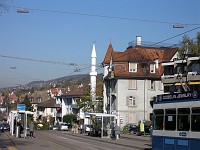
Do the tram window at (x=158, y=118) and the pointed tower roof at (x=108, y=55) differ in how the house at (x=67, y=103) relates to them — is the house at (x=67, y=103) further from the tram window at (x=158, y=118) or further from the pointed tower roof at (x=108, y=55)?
the tram window at (x=158, y=118)

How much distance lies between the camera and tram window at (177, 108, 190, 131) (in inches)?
749

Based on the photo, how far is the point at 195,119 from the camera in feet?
60.2

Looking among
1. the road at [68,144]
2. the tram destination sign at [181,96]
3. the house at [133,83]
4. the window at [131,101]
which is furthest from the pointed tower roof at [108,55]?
the tram destination sign at [181,96]

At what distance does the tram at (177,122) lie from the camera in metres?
18.5

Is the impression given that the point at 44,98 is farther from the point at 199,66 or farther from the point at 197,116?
the point at 197,116

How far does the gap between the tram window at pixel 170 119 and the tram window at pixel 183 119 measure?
1.76 feet

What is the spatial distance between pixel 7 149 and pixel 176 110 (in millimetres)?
11376

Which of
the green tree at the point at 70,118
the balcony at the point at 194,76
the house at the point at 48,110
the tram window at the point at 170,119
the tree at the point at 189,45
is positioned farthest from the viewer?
the house at the point at 48,110

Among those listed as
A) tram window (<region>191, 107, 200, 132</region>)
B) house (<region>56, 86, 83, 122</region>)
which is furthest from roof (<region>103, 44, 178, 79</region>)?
tram window (<region>191, 107, 200, 132</region>)

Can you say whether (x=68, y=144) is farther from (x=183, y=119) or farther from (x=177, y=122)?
(x=183, y=119)

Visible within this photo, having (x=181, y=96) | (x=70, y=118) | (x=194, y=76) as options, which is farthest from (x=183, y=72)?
(x=70, y=118)

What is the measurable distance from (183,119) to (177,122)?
62 centimetres

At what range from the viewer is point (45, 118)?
413ft

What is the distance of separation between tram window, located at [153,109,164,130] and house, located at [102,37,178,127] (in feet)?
158
